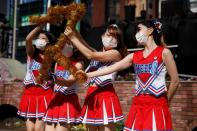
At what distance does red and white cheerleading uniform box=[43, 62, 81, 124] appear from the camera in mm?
6863

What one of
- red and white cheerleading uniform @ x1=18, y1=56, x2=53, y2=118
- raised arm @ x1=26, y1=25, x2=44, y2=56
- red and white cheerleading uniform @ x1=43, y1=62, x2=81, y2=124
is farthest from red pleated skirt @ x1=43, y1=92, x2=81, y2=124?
raised arm @ x1=26, y1=25, x2=44, y2=56

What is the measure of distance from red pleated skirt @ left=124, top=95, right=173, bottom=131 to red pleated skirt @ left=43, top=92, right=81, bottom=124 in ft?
4.87

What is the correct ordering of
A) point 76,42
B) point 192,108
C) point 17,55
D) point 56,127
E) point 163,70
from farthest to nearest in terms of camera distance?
point 17,55 < point 192,108 < point 56,127 < point 76,42 < point 163,70

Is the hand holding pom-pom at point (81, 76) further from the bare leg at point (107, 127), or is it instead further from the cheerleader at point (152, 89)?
the bare leg at point (107, 127)

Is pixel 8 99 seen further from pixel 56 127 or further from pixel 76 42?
pixel 76 42

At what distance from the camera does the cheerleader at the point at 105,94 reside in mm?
6340

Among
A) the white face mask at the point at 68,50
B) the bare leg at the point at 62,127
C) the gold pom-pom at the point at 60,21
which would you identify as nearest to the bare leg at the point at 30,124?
the bare leg at the point at 62,127

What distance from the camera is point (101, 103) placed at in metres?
6.43

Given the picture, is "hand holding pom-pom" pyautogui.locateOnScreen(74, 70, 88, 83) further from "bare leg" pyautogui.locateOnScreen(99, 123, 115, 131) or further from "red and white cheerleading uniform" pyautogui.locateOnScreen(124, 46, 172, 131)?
"bare leg" pyautogui.locateOnScreen(99, 123, 115, 131)

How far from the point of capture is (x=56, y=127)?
271 inches

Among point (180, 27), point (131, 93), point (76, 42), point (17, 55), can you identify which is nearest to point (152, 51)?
point (76, 42)

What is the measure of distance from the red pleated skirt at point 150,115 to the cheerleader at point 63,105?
4.75ft

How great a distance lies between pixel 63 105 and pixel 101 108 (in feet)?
2.43

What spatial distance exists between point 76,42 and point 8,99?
855cm
